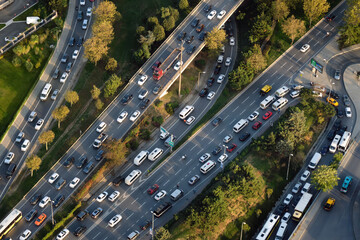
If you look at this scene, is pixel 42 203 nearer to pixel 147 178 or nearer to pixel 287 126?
pixel 147 178

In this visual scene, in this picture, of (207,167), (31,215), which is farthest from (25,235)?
(207,167)

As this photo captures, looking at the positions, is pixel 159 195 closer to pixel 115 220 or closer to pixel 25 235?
A: pixel 115 220

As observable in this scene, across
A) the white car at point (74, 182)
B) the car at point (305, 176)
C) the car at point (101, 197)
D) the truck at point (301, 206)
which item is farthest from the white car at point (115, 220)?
the car at point (305, 176)

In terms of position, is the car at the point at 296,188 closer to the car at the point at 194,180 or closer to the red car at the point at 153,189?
the car at the point at 194,180

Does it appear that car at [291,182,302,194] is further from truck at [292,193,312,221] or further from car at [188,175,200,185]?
car at [188,175,200,185]

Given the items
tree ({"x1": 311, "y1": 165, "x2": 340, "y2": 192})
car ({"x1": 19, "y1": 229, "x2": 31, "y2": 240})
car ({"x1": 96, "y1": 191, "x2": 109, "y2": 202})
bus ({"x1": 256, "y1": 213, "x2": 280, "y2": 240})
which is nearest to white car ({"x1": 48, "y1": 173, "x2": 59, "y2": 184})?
car ({"x1": 96, "y1": 191, "x2": 109, "y2": 202})

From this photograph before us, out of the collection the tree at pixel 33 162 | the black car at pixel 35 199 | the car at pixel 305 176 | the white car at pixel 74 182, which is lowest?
the black car at pixel 35 199
